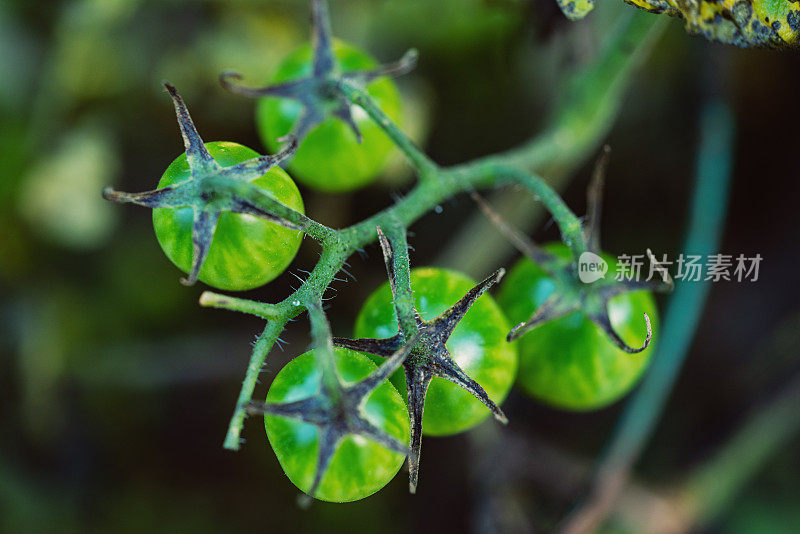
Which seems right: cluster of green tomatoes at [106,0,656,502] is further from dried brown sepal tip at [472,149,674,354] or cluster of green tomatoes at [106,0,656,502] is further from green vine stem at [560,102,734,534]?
green vine stem at [560,102,734,534]

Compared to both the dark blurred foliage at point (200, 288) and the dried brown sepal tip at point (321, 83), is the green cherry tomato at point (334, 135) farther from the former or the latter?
the dark blurred foliage at point (200, 288)

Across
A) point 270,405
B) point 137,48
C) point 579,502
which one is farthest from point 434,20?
point 270,405

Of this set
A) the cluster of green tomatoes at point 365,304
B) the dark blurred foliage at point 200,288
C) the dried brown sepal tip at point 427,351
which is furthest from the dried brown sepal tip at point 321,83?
the dark blurred foliage at point 200,288

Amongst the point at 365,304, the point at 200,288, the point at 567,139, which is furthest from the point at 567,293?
the point at 200,288

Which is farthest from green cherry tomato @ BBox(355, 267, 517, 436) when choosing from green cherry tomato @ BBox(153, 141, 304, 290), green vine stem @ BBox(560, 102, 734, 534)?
green vine stem @ BBox(560, 102, 734, 534)

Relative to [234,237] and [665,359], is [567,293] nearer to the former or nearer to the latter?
[234,237]
